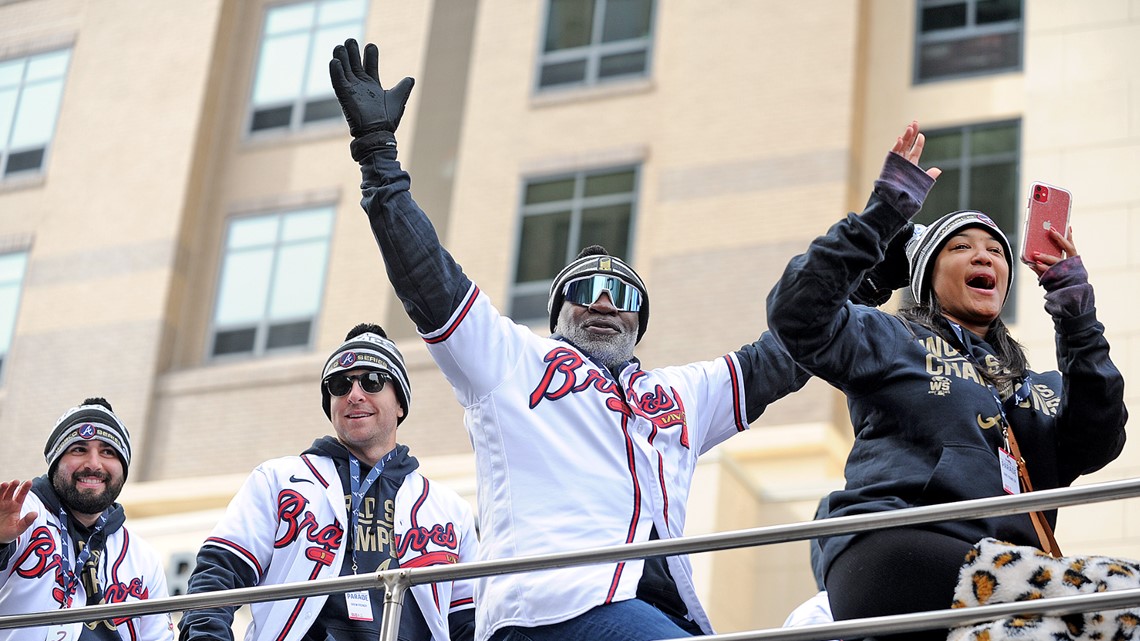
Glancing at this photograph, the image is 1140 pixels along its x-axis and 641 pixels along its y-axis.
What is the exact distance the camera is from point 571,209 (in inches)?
640

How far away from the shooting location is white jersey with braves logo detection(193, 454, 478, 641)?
534 cm

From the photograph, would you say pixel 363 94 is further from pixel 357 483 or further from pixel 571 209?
pixel 571 209

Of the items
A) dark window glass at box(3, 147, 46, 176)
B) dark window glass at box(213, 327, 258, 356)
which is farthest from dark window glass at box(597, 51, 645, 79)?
dark window glass at box(3, 147, 46, 176)

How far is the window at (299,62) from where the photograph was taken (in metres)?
18.0

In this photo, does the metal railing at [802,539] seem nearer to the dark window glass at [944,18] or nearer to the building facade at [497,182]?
the building facade at [497,182]

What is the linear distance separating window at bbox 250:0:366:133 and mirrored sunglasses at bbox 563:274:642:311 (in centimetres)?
1309

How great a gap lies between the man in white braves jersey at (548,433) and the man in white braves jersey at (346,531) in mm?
868

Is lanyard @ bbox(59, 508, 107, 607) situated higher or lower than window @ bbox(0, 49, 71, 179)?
lower

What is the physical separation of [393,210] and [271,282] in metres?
12.9

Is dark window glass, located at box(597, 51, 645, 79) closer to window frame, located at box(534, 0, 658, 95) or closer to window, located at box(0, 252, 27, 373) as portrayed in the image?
window frame, located at box(534, 0, 658, 95)

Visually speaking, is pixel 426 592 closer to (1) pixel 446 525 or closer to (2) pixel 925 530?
(1) pixel 446 525

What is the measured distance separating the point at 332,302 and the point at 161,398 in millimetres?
2080

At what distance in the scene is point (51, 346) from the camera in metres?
17.4

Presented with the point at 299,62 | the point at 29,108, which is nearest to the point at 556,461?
the point at 299,62
